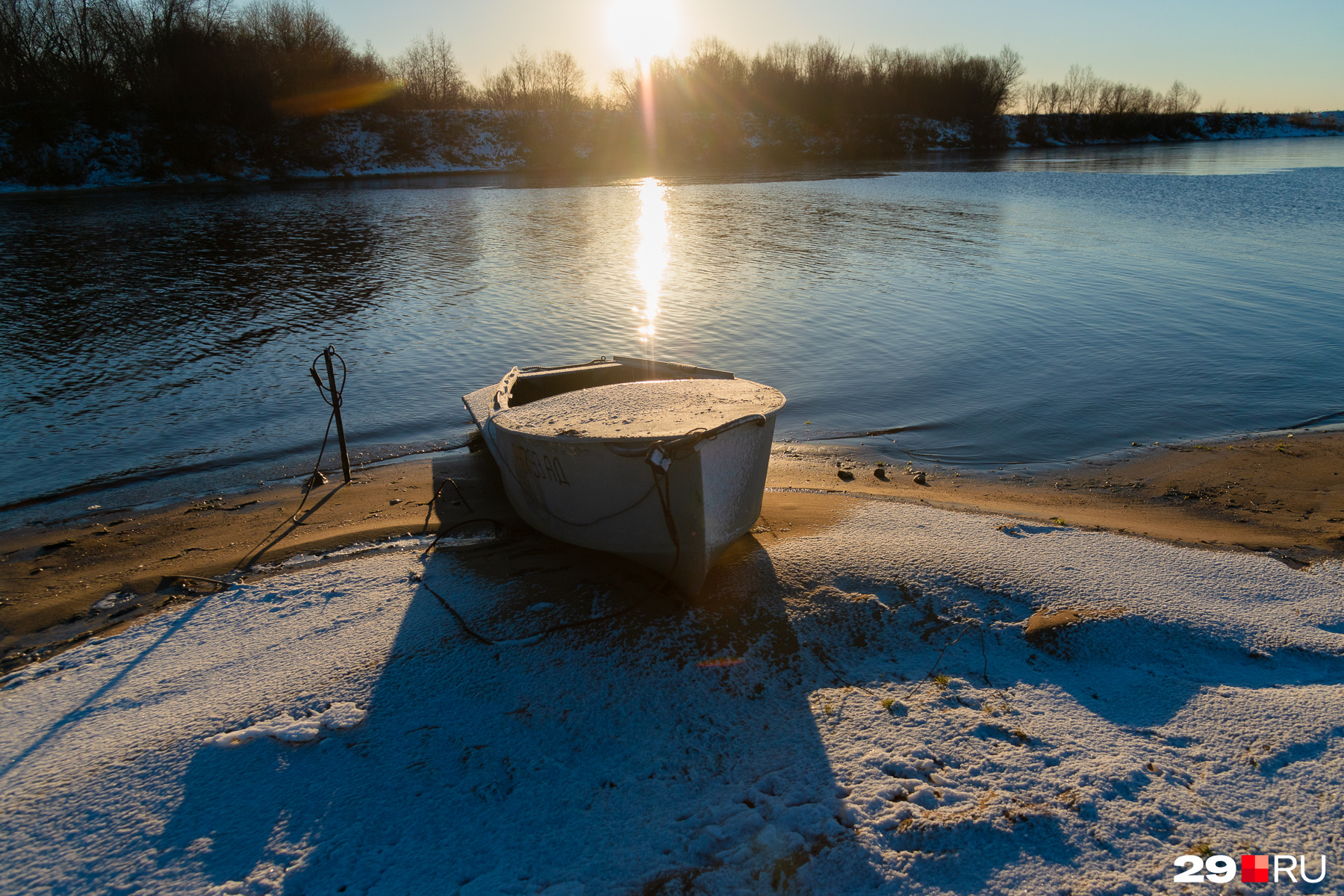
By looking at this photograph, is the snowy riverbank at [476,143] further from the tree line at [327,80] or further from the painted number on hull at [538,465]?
the painted number on hull at [538,465]

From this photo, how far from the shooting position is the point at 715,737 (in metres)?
3.48

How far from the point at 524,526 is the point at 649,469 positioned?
2.07m

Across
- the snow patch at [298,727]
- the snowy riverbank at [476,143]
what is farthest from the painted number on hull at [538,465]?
the snowy riverbank at [476,143]

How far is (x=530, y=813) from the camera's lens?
3.08 m

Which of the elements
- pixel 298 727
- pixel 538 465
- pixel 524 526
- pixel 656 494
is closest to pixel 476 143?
pixel 524 526

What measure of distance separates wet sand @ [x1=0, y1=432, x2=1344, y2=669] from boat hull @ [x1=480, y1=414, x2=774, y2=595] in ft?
1.10

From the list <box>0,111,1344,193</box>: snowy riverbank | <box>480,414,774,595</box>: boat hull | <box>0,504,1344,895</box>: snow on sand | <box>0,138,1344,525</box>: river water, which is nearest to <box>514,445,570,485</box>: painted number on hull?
<box>480,414,774,595</box>: boat hull

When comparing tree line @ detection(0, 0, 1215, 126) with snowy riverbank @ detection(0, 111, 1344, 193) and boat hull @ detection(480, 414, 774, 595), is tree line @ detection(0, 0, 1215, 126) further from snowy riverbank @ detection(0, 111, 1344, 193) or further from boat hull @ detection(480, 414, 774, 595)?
boat hull @ detection(480, 414, 774, 595)

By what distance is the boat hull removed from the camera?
429cm

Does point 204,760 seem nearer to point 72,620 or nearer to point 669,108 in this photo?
point 72,620

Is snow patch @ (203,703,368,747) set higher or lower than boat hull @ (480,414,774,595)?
lower

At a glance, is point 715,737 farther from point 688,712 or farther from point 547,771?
point 547,771

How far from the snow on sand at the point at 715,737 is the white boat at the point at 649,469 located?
411mm

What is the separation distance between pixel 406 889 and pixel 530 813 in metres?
0.55
